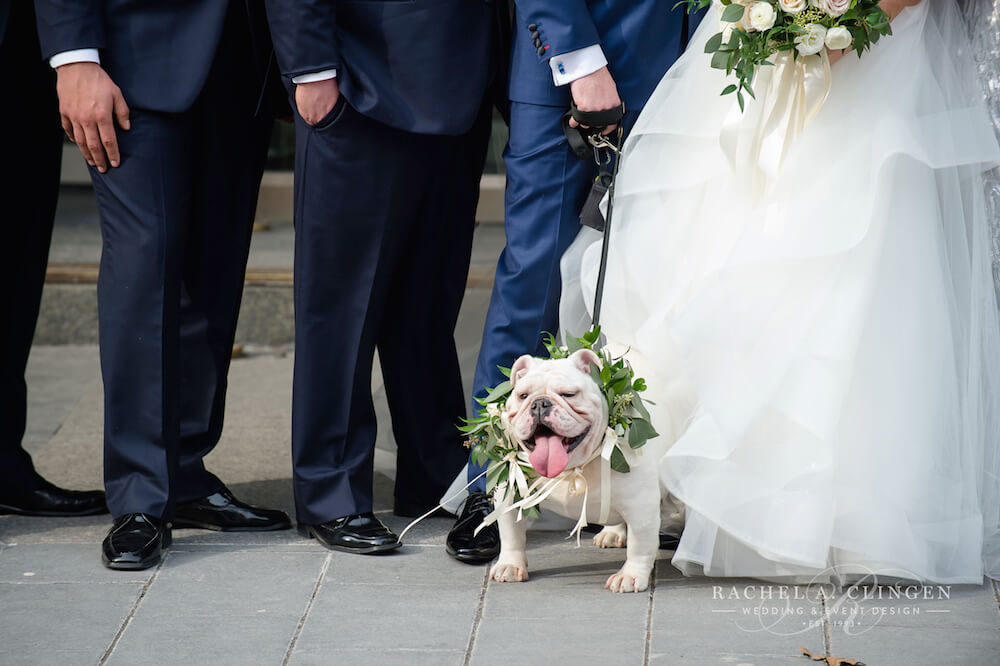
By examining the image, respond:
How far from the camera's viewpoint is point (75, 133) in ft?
10.7

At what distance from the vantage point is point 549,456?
2857 millimetres

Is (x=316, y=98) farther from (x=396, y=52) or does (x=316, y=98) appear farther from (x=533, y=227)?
(x=533, y=227)

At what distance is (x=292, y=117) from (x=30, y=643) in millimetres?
1557

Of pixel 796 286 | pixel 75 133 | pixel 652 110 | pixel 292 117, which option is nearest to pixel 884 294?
pixel 796 286

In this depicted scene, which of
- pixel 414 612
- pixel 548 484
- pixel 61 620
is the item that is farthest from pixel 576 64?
pixel 61 620

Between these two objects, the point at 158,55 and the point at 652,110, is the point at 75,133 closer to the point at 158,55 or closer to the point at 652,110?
the point at 158,55

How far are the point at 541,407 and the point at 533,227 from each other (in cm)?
70

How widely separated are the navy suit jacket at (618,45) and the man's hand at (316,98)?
48cm

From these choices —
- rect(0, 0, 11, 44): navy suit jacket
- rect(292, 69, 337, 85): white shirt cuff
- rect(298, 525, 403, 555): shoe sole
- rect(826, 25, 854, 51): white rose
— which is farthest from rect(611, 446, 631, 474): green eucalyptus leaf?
rect(0, 0, 11, 44): navy suit jacket

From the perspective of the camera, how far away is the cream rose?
2.93 m

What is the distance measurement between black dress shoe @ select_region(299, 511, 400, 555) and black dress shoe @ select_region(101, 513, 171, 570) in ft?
1.34

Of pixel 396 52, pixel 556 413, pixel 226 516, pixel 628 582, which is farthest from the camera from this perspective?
pixel 226 516

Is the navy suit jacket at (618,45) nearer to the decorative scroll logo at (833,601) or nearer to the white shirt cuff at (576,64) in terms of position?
the white shirt cuff at (576,64)

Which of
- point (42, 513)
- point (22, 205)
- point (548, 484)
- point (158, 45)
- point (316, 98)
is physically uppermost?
point (158, 45)
